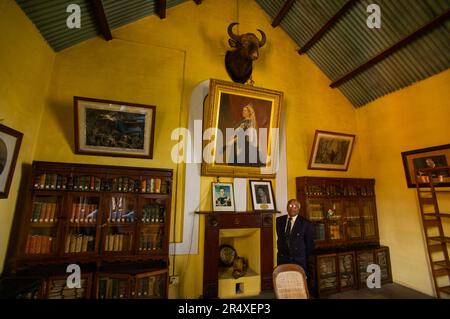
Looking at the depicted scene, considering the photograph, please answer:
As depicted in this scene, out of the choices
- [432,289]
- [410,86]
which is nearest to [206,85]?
[410,86]

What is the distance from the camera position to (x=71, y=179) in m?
3.04

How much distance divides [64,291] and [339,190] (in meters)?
4.75

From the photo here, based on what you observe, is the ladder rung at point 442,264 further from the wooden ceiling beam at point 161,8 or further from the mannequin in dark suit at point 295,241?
the wooden ceiling beam at point 161,8

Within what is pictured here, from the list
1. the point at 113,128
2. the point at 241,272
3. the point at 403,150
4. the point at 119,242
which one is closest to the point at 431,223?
the point at 403,150

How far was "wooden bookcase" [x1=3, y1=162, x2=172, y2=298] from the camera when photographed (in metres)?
2.80

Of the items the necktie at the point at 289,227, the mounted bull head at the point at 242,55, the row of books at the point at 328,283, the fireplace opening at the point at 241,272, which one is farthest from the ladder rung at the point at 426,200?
the mounted bull head at the point at 242,55

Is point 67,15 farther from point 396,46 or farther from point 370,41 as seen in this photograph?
A: point 396,46

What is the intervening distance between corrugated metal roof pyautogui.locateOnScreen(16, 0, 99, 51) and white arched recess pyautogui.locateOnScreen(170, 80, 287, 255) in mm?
1910

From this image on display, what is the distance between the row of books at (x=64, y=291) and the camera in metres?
2.68

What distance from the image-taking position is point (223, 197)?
4000 mm

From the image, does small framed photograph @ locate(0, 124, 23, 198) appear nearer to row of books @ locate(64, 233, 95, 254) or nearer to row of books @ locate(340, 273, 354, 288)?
row of books @ locate(64, 233, 95, 254)
